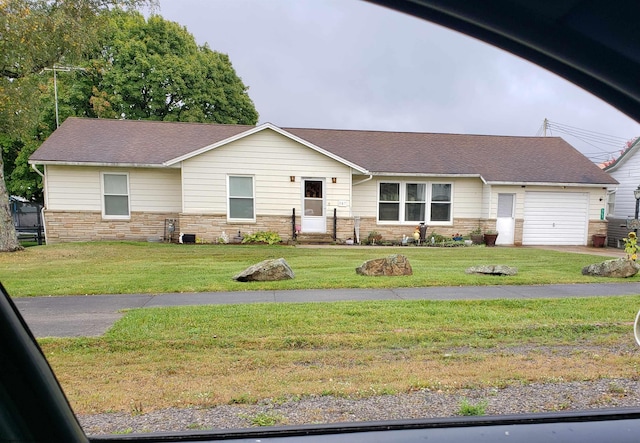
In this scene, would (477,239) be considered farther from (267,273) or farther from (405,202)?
(267,273)

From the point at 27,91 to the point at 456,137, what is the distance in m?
16.3

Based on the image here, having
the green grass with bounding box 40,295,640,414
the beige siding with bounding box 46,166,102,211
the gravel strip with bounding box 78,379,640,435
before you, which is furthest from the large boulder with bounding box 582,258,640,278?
the beige siding with bounding box 46,166,102,211

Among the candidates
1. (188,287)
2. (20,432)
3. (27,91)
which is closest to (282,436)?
(20,432)

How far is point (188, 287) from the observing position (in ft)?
20.7

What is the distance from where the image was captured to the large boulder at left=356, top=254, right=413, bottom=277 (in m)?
7.52

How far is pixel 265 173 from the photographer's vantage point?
13.1 meters

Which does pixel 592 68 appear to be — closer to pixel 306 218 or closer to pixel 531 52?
pixel 531 52

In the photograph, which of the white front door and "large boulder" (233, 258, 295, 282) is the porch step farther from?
the white front door

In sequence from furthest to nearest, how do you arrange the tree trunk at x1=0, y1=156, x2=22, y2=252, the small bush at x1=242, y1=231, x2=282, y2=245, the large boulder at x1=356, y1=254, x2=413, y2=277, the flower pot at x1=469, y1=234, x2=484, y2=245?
the flower pot at x1=469, y1=234, x2=484, y2=245, the small bush at x1=242, y1=231, x2=282, y2=245, the tree trunk at x1=0, y1=156, x2=22, y2=252, the large boulder at x1=356, y1=254, x2=413, y2=277

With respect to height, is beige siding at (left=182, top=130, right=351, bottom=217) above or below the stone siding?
above

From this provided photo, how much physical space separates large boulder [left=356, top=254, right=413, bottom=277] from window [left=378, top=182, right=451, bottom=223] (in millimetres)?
6996

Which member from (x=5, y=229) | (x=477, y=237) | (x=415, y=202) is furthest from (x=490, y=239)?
(x=5, y=229)

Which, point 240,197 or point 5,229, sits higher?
point 240,197

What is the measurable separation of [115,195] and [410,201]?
10.8 m
